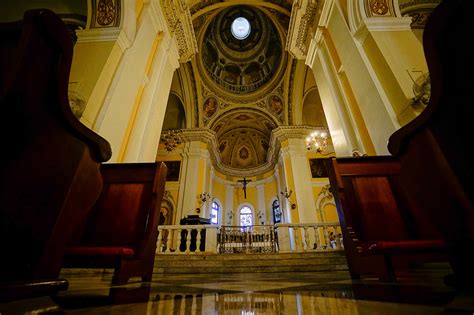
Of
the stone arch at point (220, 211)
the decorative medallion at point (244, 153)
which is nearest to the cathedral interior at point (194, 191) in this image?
the stone arch at point (220, 211)

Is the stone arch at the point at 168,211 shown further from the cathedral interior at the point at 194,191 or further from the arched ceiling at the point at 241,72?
the arched ceiling at the point at 241,72

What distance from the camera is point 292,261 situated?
4152mm

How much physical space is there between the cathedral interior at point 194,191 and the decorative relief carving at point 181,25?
55 mm

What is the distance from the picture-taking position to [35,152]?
0.89m

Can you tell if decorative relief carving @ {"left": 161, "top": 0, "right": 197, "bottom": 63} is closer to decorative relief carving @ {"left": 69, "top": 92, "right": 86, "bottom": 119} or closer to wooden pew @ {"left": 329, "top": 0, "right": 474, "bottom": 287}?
decorative relief carving @ {"left": 69, "top": 92, "right": 86, "bottom": 119}

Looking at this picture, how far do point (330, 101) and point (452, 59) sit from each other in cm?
497

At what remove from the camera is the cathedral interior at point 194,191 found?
87 cm

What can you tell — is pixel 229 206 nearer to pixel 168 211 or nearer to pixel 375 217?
pixel 168 211

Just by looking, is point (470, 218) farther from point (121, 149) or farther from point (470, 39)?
point (121, 149)

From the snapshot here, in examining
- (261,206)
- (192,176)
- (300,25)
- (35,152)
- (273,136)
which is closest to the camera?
(35,152)

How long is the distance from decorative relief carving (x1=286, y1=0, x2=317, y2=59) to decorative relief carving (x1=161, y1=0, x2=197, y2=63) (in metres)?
3.27

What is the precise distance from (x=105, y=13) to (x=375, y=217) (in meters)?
5.57

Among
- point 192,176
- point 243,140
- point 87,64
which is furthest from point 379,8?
point 243,140

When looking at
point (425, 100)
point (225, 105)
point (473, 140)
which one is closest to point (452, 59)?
point (473, 140)
